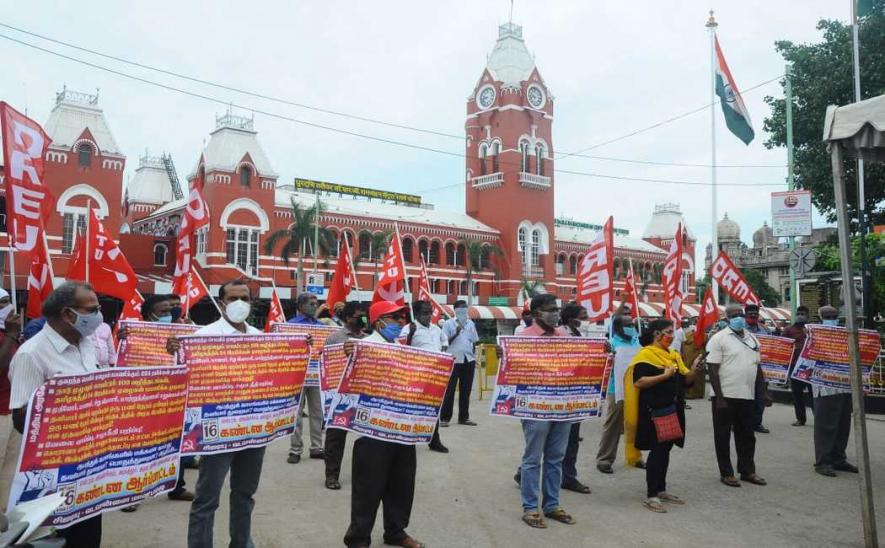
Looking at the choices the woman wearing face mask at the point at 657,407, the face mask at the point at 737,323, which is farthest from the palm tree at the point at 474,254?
the woman wearing face mask at the point at 657,407

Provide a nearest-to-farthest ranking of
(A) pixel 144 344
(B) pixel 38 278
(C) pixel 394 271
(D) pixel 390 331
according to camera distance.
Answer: (D) pixel 390 331 → (A) pixel 144 344 → (B) pixel 38 278 → (C) pixel 394 271

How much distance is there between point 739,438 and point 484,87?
47.2m

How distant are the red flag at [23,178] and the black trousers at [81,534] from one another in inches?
138

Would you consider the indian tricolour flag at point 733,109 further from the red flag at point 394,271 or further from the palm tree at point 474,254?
the palm tree at point 474,254

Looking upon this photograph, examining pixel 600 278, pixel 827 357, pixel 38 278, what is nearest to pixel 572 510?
pixel 600 278

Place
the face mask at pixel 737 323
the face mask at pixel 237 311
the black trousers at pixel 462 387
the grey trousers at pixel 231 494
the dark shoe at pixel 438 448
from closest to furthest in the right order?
the grey trousers at pixel 231 494
the face mask at pixel 237 311
the face mask at pixel 737 323
the dark shoe at pixel 438 448
the black trousers at pixel 462 387

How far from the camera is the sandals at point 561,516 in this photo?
5.48 m

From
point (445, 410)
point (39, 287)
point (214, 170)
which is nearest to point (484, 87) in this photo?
point (214, 170)

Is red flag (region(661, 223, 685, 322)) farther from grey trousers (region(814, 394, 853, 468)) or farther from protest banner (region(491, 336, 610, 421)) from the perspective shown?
protest banner (region(491, 336, 610, 421))

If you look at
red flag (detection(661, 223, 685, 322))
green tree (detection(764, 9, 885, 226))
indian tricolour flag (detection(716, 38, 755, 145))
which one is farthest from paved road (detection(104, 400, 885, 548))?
green tree (detection(764, 9, 885, 226))

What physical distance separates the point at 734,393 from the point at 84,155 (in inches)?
1352

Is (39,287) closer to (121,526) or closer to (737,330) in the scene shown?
(121,526)

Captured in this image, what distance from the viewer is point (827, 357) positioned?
24.3ft

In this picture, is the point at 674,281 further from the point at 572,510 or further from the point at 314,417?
the point at 314,417
